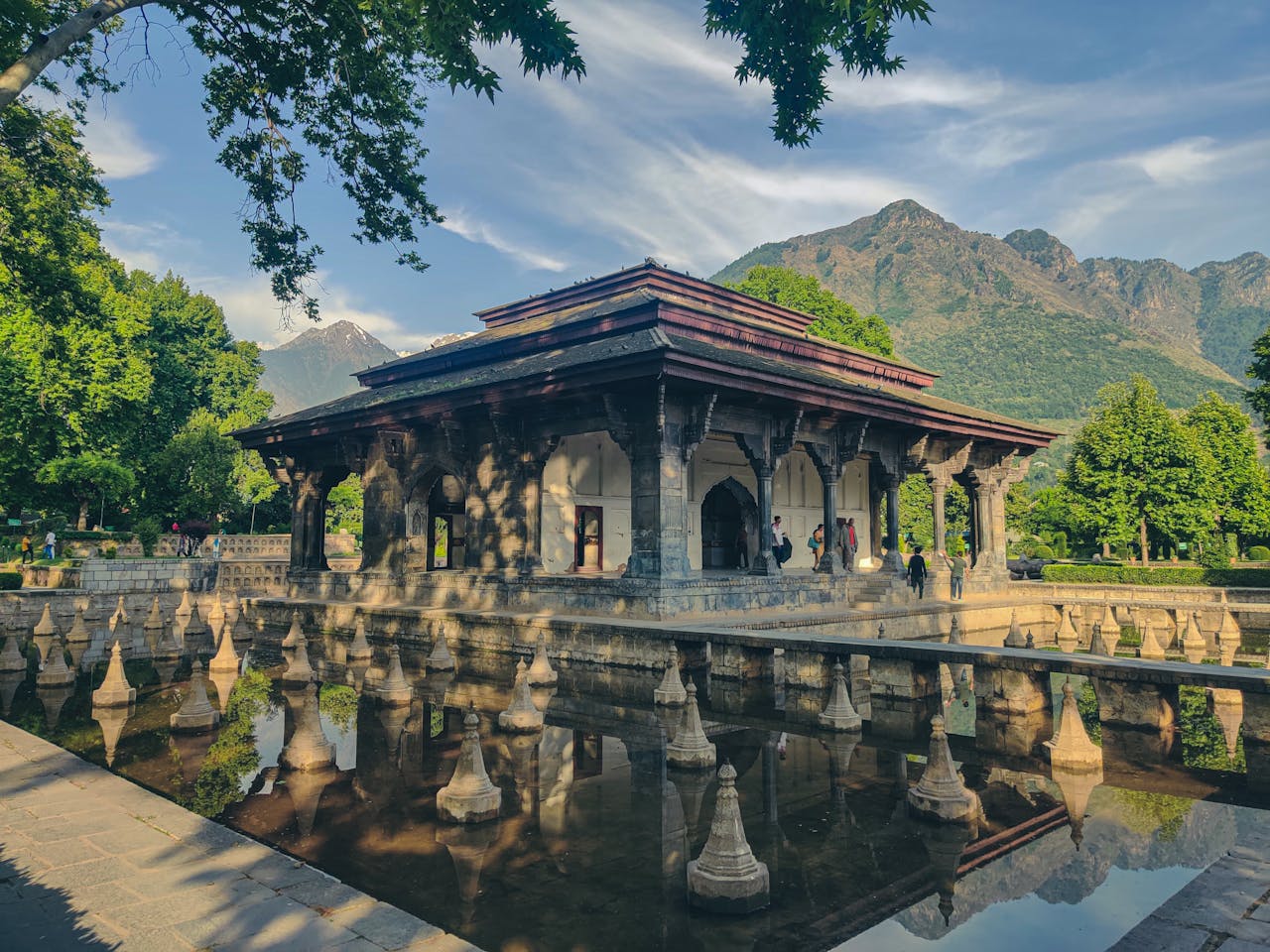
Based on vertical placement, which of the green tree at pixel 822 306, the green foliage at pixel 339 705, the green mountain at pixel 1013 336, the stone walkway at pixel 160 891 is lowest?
the green foliage at pixel 339 705

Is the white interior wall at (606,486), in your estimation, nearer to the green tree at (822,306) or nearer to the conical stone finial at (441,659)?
the conical stone finial at (441,659)

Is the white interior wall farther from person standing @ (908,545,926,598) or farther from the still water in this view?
the still water

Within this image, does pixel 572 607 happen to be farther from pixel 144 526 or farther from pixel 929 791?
pixel 144 526

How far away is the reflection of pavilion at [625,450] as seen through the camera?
1599 cm

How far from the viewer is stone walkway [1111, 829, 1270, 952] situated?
4.00 m

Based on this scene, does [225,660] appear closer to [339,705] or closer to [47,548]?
[339,705]

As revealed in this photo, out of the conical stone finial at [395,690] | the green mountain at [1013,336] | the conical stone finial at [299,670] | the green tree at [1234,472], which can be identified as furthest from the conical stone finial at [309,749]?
the green mountain at [1013,336]

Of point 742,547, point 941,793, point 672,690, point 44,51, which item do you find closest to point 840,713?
point 672,690

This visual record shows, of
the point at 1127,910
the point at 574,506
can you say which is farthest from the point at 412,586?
the point at 1127,910

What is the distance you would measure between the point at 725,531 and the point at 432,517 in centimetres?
949

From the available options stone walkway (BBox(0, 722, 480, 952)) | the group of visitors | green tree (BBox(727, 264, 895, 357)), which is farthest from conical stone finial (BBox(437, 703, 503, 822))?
green tree (BBox(727, 264, 895, 357))

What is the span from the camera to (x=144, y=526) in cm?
3541

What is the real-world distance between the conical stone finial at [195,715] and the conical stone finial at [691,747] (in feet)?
18.3

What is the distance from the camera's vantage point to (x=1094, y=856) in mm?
5582
